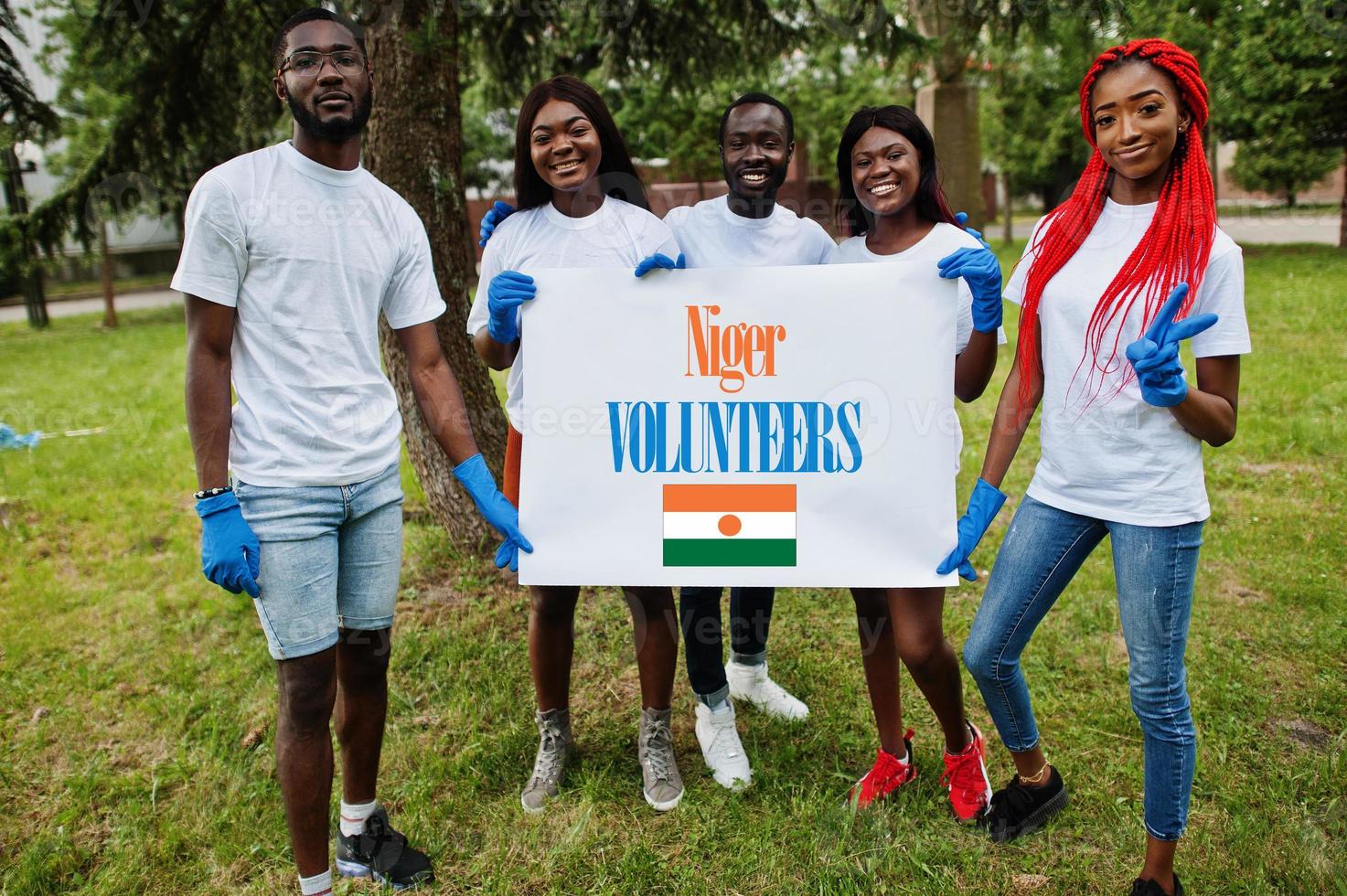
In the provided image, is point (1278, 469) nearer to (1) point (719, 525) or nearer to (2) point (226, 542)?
(1) point (719, 525)

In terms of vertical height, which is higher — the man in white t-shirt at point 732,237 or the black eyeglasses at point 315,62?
the black eyeglasses at point 315,62

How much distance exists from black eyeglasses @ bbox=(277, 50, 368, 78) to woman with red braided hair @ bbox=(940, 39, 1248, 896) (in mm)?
1654

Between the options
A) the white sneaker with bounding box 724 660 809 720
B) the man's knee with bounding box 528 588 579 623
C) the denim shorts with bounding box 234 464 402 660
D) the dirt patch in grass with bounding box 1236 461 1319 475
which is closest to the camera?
the denim shorts with bounding box 234 464 402 660

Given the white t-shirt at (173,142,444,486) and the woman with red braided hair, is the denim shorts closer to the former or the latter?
the white t-shirt at (173,142,444,486)

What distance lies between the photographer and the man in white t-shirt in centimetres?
247

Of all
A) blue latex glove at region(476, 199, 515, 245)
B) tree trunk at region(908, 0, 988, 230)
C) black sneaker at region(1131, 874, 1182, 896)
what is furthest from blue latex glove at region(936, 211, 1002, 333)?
tree trunk at region(908, 0, 988, 230)

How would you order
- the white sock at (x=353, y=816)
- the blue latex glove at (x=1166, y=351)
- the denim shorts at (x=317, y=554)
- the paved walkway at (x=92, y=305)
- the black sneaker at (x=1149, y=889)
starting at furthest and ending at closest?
the paved walkway at (x=92, y=305) → the white sock at (x=353, y=816) → the black sneaker at (x=1149, y=889) → the denim shorts at (x=317, y=554) → the blue latex glove at (x=1166, y=351)

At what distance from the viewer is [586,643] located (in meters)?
3.77

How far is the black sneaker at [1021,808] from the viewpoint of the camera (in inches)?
101

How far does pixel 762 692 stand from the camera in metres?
3.29

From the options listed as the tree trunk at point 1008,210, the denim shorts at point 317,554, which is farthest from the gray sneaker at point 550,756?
the tree trunk at point 1008,210

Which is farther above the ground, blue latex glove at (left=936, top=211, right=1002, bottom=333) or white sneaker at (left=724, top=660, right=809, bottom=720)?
blue latex glove at (left=936, top=211, right=1002, bottom=333)

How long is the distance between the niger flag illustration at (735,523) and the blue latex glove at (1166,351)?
2.80 feet

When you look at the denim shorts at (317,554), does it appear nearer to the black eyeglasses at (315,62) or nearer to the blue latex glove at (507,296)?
the blue latex glove at (507,296)
